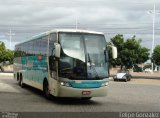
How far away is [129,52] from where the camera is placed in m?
65.5

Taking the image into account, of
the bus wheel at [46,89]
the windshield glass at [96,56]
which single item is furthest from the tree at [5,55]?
the windshield glass at [96,56]

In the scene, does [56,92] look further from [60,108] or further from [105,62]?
[105,62]

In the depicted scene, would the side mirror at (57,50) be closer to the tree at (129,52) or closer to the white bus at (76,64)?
the white bus at (76,64)

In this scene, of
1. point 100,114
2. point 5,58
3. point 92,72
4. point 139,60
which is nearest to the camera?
point 100,114

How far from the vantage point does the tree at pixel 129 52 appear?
65562 mm

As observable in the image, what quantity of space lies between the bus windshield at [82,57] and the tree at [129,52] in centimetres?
4846

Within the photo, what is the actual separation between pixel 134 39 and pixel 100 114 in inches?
2158

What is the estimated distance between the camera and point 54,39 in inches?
695

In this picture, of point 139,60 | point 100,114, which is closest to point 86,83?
point 100,114

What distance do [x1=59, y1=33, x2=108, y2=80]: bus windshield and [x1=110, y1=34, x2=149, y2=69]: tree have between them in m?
48.5

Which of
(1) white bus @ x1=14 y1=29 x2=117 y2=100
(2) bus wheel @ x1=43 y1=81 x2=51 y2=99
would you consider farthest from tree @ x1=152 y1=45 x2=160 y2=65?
(1) white bus @ x1=14 y1=29 x2=117 y2=100

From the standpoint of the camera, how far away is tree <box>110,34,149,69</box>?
2581 inches

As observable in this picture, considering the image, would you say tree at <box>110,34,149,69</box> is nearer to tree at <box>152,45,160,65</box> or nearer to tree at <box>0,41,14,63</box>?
tree at <box>152,45,160,65</box>

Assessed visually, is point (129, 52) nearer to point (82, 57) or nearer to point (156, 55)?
point (156, 55)
